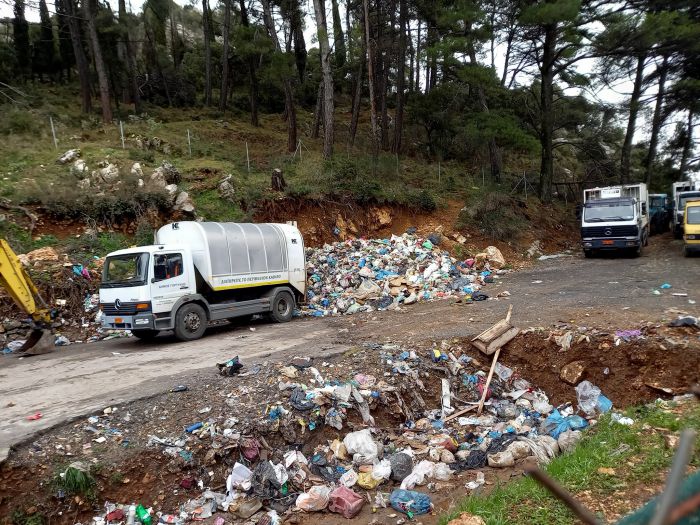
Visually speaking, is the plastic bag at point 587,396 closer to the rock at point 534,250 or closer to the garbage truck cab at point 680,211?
the rock at point 534,250

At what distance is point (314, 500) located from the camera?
489cm

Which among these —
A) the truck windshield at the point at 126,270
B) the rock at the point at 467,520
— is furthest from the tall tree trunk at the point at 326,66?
the rock at the point at 467,520

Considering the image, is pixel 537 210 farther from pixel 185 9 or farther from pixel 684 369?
pixel 185 9

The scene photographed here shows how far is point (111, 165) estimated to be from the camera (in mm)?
15453

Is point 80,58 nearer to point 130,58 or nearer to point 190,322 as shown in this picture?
point 130,58

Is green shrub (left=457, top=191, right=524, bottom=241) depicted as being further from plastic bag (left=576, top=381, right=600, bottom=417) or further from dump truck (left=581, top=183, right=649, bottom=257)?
plastic bag (left=576, top=381, right=600, bottom=417)

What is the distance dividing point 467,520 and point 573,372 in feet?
15.0

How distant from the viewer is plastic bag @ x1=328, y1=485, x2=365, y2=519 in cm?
472

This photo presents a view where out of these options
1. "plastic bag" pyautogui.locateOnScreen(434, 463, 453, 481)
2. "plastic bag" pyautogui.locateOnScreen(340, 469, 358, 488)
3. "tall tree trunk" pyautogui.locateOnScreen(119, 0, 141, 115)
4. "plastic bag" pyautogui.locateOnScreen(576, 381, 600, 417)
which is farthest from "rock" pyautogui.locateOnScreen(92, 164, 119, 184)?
"plastic bag" pyautogui.locateOnScreen(576, 381, 600, 417)

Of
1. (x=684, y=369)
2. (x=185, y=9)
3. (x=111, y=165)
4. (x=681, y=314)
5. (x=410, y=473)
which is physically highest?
(x=185, y=9)

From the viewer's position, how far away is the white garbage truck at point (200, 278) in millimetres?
9633

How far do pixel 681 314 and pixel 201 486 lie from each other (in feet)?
28.0

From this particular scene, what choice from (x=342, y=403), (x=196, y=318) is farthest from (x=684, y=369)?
(x=196, y=318)

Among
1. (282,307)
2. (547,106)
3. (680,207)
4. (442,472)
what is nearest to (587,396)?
(442,472)
